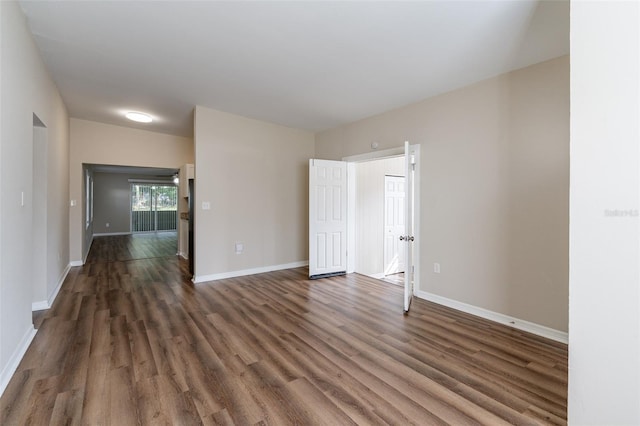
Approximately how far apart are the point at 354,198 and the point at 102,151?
16.9 ft

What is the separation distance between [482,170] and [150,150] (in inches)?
251

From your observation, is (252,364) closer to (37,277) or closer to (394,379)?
(394,379)

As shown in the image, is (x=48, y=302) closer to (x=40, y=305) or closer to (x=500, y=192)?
(x=40, y=305)

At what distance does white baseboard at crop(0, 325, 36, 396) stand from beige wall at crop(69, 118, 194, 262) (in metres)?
3.85

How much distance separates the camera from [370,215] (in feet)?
18.1

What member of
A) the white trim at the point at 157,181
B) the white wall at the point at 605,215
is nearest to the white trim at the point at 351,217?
the white wall at the point at 605,215

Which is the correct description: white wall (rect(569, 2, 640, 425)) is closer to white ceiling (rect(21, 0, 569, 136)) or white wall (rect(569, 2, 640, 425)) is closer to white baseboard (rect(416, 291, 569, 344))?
white ceiling (rect(21, 0, 569, 136))

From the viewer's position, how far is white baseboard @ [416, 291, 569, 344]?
2.70 meters

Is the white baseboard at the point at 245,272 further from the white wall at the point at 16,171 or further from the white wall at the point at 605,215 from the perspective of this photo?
the white wall at the point at 605,215

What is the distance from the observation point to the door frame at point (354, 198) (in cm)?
395

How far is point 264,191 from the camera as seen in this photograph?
5305mm

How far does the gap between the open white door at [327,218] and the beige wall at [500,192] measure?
148cm

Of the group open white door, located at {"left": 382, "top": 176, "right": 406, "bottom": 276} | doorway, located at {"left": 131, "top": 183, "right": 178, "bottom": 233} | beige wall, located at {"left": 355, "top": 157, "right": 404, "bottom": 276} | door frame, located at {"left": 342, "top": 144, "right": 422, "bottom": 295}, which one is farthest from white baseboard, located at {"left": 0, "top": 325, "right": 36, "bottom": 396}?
doorway, located at {"left": 131, "top": 183, "right": 178, "bottom": 233}

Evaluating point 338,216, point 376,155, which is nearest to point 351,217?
point 338,216
